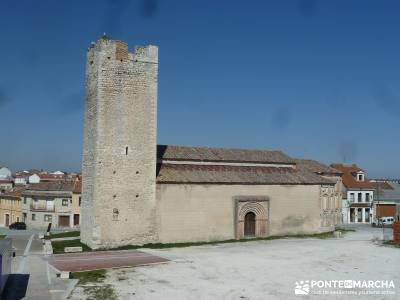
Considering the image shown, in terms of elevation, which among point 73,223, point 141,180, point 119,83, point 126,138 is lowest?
point 73,223

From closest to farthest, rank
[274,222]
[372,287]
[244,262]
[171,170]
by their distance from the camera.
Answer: [372,287], [244,262], [171,170], [274,222]

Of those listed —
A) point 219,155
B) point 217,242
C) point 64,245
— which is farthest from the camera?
point 219,155

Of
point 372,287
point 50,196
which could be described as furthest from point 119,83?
point 50,196

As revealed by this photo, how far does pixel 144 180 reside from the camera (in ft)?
103

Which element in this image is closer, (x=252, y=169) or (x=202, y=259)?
(x=202, y=259)

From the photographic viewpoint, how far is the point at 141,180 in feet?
103

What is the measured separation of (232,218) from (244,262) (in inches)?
390

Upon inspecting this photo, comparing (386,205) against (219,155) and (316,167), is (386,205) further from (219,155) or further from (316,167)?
(219,155)

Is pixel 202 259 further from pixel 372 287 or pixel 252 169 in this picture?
pixel 252 169

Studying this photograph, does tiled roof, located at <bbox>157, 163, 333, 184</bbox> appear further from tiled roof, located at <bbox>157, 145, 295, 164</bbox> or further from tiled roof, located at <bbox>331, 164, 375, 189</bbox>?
tiled roof, located at <bbox>331, 164, 375, 189</bbox>

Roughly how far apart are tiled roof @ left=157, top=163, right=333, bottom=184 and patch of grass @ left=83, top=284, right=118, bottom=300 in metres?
13.7

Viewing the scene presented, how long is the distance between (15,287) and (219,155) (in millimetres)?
22456

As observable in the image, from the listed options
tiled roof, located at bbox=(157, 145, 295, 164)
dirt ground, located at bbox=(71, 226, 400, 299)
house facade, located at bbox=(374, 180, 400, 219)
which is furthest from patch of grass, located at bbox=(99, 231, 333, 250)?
house facade, located at bbox=(374, 180, 400, 219)

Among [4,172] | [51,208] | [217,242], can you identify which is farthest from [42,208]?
[4,172]
